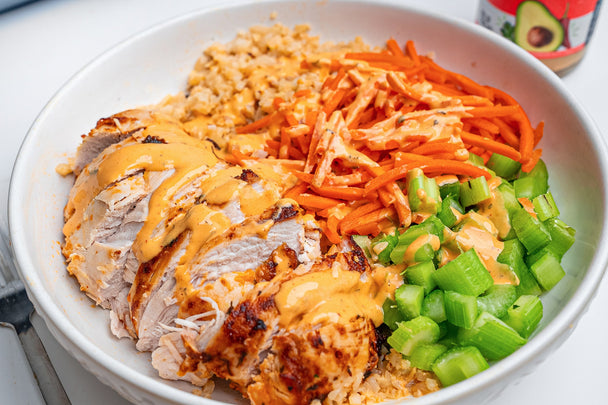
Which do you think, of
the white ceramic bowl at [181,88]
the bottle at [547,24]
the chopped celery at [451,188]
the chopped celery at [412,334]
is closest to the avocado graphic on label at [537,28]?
the bottle at [547,24]

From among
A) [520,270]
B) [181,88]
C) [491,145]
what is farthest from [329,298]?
[181,88]

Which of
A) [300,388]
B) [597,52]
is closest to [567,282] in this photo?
[300,388]

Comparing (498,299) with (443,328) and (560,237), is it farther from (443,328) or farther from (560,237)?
(560,237)

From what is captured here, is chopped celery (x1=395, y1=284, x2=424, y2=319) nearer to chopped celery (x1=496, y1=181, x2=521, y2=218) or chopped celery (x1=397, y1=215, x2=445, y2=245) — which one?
chopped celery (x1=397, y1=215, x2=445, y2=245)

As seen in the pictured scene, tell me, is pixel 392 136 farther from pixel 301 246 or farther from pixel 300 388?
pixel 300 388

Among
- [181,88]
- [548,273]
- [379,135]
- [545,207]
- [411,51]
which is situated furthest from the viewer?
[181,88]

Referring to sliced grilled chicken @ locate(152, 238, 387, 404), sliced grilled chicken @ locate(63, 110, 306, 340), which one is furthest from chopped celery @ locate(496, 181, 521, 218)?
sliced grilled chicken @ locate(63, 110, 306, 340)

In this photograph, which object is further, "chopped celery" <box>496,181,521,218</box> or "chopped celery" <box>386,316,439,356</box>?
"chopped celery" <box>496,181,521,218</box>
